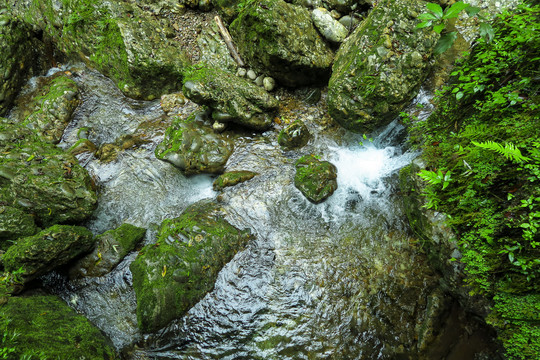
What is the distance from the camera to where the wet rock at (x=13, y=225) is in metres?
4.76

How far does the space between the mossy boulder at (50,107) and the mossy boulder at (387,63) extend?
7.35m

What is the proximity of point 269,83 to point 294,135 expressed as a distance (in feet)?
5.48

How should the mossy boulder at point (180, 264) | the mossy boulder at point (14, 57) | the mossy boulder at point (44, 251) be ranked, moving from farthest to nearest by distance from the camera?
the mossy boulder at point (14, 57) → the mossy boulder at point (44, 251) → the mossy boulder at point (180, 264)

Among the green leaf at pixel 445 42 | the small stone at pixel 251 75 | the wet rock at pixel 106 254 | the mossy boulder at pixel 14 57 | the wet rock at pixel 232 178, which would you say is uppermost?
the mossy boulder at pixel 14 57

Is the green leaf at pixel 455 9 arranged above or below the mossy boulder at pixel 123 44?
below

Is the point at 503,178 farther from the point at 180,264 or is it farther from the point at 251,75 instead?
the point at 251,75

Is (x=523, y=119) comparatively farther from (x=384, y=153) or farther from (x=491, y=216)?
(x=384, y=153)

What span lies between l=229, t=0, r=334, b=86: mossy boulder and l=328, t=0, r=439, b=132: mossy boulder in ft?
3.68

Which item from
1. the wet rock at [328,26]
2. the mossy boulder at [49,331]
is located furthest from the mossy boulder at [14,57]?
the wet rock at [328,26]

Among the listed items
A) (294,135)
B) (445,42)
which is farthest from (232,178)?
(445,42)

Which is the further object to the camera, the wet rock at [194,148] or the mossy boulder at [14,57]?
the mossy boulder at [14,57]

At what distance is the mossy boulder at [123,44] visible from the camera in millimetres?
6688

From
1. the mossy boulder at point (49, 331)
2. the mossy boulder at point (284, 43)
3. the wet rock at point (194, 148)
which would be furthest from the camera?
the wet rock at point (194, 148)

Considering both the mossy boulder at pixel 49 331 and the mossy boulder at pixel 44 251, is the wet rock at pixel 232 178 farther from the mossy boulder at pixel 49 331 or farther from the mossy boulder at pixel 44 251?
the mossy boulder at pixel 49 331
